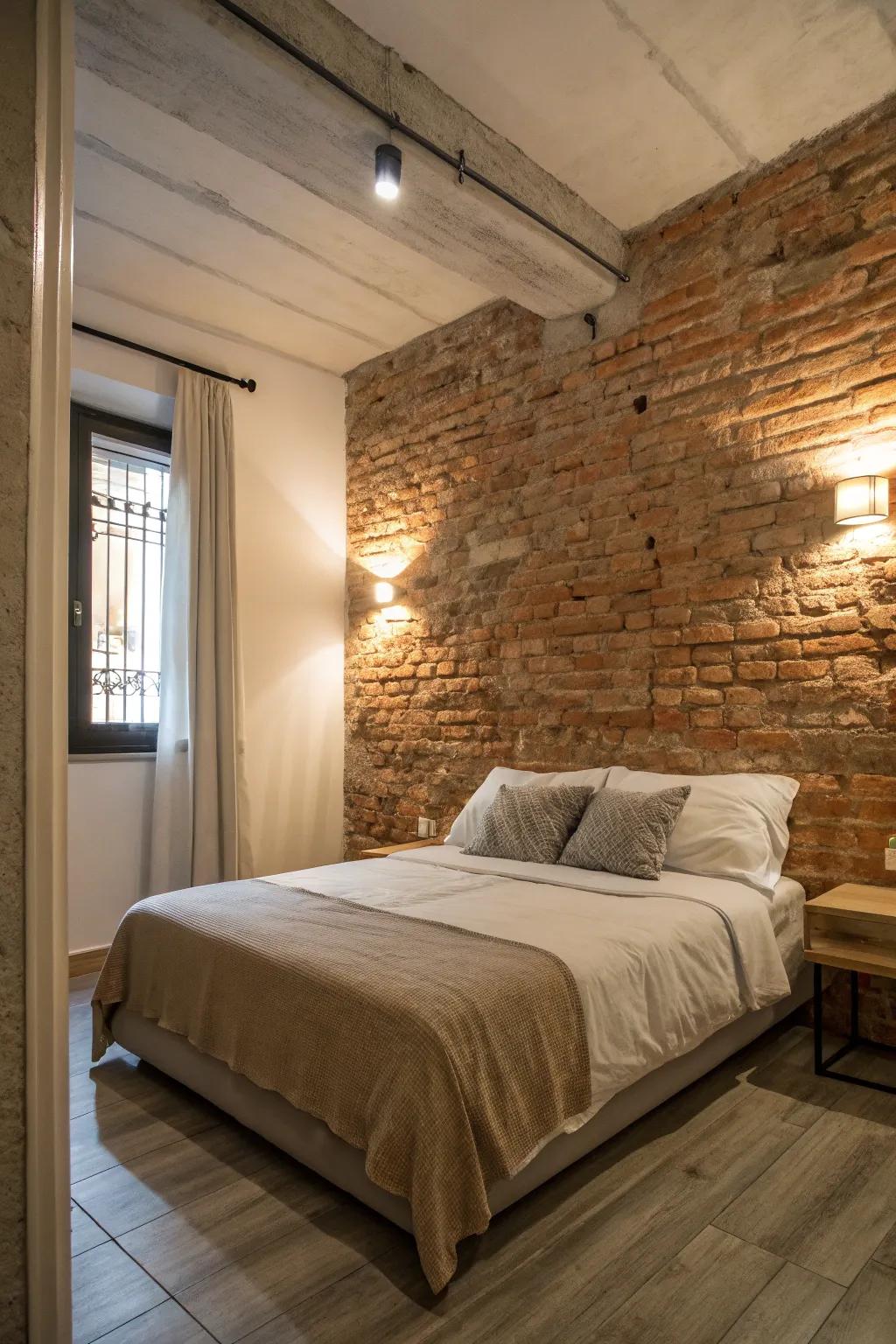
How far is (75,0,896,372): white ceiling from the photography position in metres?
2.43

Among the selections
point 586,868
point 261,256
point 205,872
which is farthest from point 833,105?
point 205,872

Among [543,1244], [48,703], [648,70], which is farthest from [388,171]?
[543,1244]

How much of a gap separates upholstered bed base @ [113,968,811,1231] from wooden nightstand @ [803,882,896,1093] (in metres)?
0.27

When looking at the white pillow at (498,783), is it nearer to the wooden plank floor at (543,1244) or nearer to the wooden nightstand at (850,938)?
the wooden nightstand at (850,938)

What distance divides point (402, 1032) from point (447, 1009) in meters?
0.10

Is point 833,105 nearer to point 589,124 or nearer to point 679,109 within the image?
point 679,109

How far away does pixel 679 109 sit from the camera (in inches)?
112

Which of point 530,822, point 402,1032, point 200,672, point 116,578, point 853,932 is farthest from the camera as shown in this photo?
point 116,578

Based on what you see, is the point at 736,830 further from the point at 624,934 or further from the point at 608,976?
the point at 608,976

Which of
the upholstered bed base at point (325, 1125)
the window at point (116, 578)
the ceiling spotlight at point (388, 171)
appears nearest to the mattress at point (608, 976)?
the upholstered bed base at point (325, 1125)

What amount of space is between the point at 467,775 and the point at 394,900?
1658 millimetres

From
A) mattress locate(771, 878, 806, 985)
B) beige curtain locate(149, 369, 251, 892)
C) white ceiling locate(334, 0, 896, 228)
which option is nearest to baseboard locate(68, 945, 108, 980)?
beige curtain locate(149, 369, 251, 892)

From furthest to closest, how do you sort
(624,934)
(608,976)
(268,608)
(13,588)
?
1. (268,608)
2. (624,934)
3. (608,976)
4. (13,588)

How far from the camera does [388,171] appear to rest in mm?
2564
